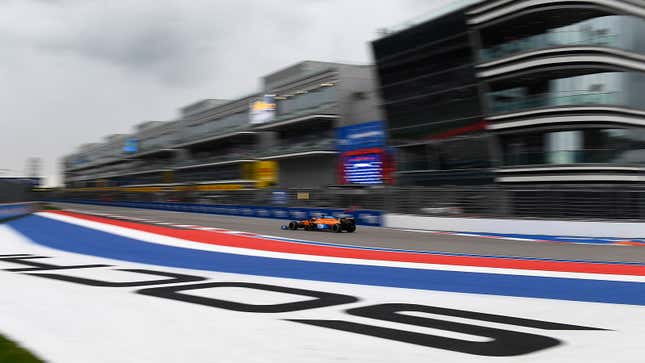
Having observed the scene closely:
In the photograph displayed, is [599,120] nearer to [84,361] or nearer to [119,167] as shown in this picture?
[84,361]

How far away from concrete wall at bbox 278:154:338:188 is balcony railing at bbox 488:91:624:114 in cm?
1564

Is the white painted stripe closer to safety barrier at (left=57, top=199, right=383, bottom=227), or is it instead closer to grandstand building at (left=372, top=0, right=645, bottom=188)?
safety barrier at (left=57, top=199, right=383, bottom=227)

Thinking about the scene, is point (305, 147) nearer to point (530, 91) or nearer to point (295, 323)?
point (530, 91)

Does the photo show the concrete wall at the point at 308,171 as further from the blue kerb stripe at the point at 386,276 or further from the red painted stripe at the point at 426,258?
the blue kerb stripe at the point at 386,276

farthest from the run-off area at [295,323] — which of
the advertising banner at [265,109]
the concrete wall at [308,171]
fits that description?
the advertising banner at [265,109]

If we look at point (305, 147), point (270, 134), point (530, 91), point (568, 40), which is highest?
point (568, 40)

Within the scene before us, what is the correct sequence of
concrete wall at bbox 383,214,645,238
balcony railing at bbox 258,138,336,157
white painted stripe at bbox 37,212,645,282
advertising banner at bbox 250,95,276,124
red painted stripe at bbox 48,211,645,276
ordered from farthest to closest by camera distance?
1. advertising banner at bbox 250,95,276,124
2. balcony railing at bbox 258,138,336,157
3. concrete wall at bbox 383,214,645,238
4. red painted stripe at bbox 48,211,645,276
5. white painted stripe at bbox 37,212,645,282

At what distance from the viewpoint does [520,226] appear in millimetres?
18969

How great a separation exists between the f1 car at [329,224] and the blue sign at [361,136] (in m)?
14.7

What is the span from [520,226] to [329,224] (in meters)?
7.13

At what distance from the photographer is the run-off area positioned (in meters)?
4.34

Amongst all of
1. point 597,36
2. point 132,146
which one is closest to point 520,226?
point 597,36

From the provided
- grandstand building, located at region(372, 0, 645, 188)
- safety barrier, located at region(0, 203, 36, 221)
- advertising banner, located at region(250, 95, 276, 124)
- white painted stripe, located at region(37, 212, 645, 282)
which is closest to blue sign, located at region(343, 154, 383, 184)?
grandstand building, located at region(372, 0, 645, 188)

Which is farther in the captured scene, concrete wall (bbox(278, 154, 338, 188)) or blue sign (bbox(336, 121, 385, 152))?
concrete wall (bbox(278, 154, 338, 188))
